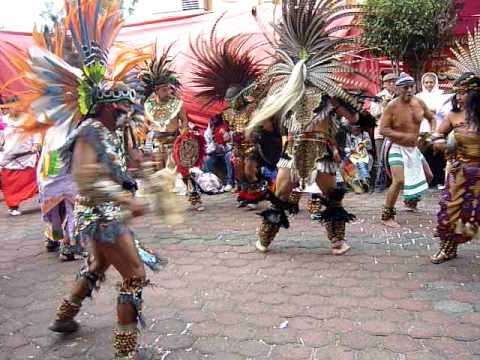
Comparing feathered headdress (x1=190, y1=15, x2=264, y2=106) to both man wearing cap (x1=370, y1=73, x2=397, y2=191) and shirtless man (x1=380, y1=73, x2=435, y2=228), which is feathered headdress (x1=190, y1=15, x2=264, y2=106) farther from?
shirtless man (x1=380, y1=73, x2=435, y2=228)

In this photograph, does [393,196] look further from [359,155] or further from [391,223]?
[359,155]

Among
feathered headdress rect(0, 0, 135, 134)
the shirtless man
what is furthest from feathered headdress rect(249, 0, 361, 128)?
the shirtless man

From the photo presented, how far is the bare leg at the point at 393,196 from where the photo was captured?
5875mm

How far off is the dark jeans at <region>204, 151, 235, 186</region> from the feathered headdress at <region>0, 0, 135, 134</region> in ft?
19.7

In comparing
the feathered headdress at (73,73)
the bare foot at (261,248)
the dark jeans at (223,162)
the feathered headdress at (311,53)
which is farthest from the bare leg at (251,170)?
the feathered headdress at (73,73)

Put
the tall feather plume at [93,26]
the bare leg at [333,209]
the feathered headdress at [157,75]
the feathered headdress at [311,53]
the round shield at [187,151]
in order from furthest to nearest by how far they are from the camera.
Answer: the round shield at [187,151] < the feathered headdress at [157,75] < the bare leg at [333,209] < the feathered headdress at [311,53] < the tall feather plume at [93,26]

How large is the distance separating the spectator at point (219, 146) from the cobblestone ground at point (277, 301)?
2.92 m

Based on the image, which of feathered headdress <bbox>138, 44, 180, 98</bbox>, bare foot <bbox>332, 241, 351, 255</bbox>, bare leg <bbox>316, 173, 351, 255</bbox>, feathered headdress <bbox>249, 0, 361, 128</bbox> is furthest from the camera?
feathered headdress <bbox>138, 44, 180, 98</bbox>

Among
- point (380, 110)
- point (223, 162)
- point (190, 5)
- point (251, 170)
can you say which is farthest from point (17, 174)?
point (190, 5)

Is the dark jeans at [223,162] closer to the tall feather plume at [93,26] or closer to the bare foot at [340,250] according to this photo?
the bare foot at [340,250]

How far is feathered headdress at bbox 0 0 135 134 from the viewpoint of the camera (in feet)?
9.33

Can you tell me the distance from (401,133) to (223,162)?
13.4 feet

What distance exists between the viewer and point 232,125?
738 centimetres

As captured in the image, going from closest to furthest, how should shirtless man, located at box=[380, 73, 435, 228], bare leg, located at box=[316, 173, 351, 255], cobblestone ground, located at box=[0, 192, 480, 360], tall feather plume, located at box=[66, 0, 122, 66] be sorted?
1. tall feather plume, located at box=[66, 0, 122, 66]
2. cobblestone ground, located at box=[0, 192, 480, 360]
3. bare leg, located at box=[316, 173, 351, 255]
4. shirtless man, located at box=[380, 73, 435, 228]
